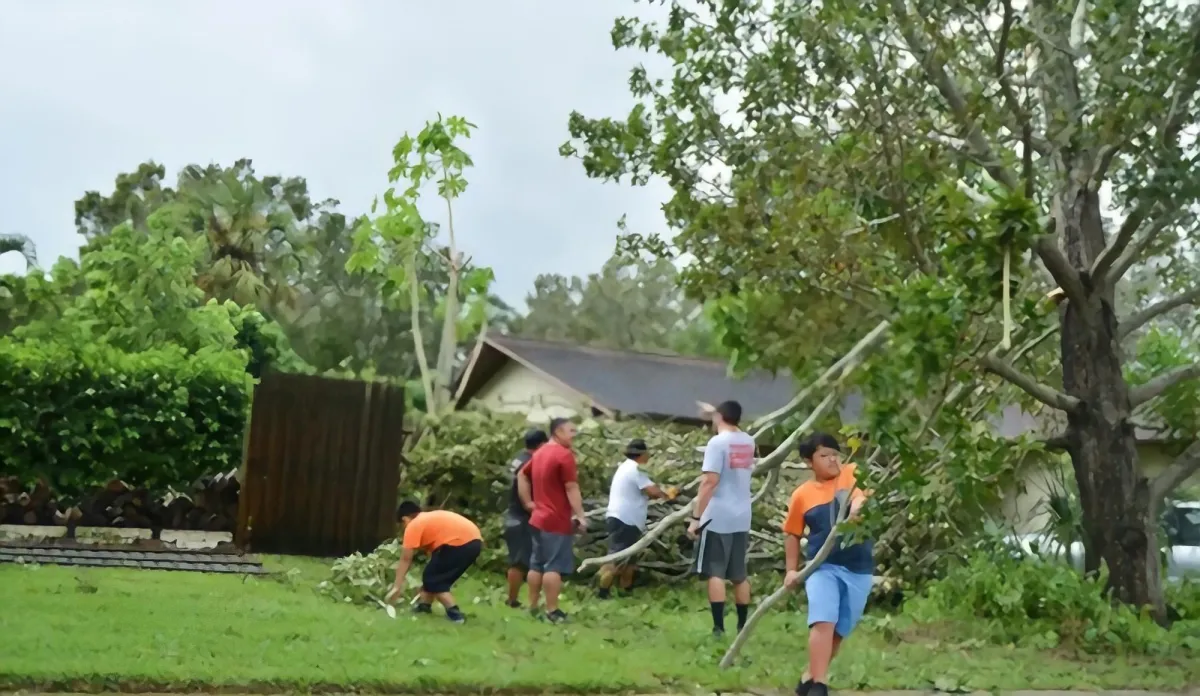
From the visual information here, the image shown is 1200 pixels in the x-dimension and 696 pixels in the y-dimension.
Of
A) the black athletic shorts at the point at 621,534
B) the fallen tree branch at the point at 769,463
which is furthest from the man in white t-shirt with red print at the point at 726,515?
the black athletic shorts at the point at 621,534

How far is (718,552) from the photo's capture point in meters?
9.63

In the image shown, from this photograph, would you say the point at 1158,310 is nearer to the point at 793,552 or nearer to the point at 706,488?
the point at 706,488

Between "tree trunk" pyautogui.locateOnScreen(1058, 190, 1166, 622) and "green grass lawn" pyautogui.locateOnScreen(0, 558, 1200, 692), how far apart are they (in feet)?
3.49

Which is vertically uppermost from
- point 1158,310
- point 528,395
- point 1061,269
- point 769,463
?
point 1061,269

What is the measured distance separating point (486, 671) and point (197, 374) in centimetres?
1223

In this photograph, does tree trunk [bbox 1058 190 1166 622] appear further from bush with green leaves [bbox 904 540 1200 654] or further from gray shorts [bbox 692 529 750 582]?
gray shorts [bbox 692 529 750 582]

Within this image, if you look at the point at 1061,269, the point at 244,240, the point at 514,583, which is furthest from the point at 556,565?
the point at 244,240

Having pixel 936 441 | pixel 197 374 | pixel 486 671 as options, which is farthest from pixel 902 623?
pixel 197 374

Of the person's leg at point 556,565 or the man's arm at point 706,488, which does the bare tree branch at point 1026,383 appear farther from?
the person's leg at point 556,565

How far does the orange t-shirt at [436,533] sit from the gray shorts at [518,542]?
5.45 feet

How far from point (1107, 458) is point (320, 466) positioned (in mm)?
8320

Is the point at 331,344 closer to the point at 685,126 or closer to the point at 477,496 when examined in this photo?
the point at 477,496

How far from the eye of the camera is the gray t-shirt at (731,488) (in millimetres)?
9508

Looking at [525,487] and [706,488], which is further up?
[706,488]
